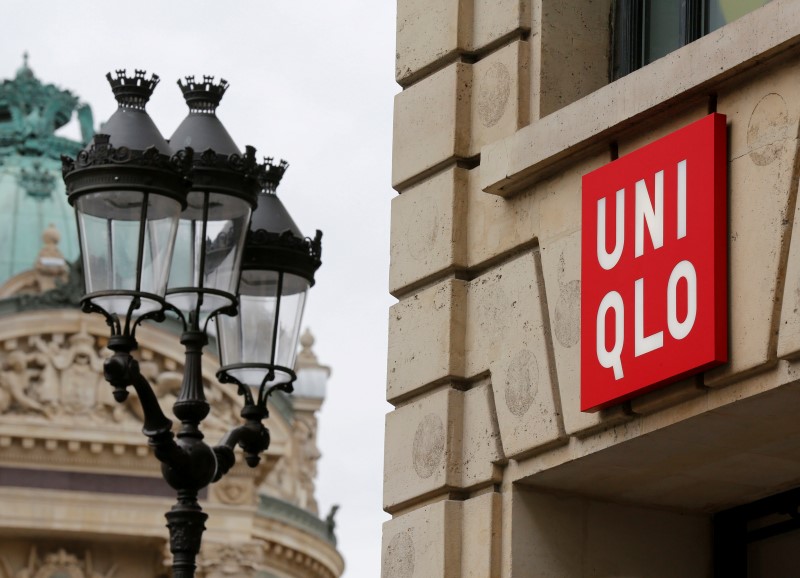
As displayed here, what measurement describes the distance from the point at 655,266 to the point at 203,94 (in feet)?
15.0

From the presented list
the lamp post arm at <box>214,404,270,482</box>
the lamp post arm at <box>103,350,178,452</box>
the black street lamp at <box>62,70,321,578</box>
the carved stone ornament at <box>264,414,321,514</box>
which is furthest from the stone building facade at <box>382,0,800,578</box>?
the carved stone ornament at <box>264,414,321,514</box>

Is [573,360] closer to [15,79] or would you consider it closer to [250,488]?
[250,488]

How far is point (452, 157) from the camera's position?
40.2ft

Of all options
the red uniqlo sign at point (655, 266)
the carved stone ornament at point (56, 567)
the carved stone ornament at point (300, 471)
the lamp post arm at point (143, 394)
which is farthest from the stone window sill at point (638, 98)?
the carved stone ornament at point (300, 471)

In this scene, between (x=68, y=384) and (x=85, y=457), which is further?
(x=85, y=457)

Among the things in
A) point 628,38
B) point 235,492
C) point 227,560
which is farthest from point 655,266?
point 235,492

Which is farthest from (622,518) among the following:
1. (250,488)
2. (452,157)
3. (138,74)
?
(250,488)

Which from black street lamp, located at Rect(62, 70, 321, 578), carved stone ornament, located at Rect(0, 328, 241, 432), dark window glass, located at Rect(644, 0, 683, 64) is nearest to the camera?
dark window glass, located at Rect(644, 0, 683, 64)

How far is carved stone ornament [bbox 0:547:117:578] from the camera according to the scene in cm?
4103

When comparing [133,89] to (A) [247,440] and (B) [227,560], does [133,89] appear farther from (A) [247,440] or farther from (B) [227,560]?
Result: (B) [227,560]

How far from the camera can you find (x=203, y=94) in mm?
14406

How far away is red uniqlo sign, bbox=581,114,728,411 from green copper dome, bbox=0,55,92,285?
132 feet

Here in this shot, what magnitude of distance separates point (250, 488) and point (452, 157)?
29790mm

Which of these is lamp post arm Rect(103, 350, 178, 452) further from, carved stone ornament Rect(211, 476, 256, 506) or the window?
carved stone ornament Rect(211, 476, 256, 506)
